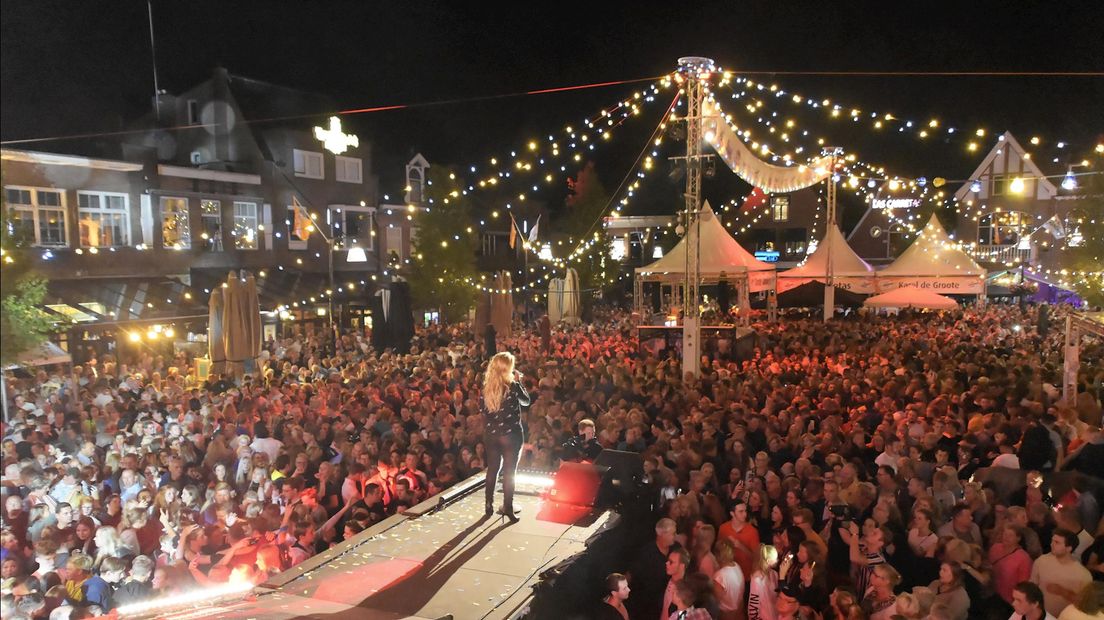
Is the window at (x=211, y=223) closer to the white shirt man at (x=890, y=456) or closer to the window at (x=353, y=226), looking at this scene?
the window at (x=353, y=226)

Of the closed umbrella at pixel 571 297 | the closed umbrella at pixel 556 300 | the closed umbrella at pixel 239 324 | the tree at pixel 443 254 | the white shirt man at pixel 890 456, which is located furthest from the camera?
the tree at pixel 443 254

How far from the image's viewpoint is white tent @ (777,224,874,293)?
21.5 meters

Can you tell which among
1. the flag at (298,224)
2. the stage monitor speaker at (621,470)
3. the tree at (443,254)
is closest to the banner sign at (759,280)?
the tree at (443,254)

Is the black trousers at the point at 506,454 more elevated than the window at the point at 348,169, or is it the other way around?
the window at the point at 348,169

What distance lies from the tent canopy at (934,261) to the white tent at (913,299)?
0.69 m

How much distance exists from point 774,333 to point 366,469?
40.7ft

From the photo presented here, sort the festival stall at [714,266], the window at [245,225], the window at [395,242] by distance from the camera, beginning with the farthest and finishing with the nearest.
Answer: the window at [395,242], the window at [245,225], the festival stall at [714,266]

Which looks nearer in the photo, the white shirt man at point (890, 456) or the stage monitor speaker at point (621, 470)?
the stage monitor speaker at point (621, 470)

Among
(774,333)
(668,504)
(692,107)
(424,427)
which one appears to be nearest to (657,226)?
(774,333)

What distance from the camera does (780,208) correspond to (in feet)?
128

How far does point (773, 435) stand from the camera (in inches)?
289

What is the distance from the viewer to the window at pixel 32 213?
3.98 m

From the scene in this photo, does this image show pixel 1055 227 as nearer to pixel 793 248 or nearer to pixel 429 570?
pixel 793 248

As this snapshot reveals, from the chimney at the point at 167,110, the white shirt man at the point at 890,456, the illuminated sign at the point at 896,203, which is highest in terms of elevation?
the chimney at the point at 167,110
